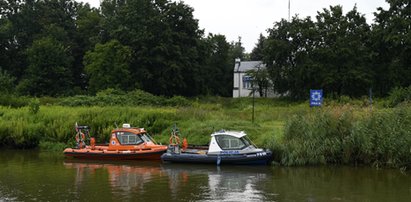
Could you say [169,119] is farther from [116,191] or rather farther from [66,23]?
[66,23]

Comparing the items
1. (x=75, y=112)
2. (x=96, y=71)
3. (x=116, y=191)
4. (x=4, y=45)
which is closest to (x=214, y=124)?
(x=75, y=112)

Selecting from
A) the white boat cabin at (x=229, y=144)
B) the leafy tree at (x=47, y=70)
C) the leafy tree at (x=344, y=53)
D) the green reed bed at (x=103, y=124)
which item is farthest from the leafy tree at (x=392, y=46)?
the leafy tree at (x=47, y=70)

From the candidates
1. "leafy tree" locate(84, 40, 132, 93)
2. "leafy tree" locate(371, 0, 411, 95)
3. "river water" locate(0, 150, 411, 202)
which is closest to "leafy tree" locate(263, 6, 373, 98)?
"leafy tree" locate(371, 0, 411, 95)

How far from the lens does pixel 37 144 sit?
31781mm

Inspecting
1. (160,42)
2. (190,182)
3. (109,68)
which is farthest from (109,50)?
(190,182)

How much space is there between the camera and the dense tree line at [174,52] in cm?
5856

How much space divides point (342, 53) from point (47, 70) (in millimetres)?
40132

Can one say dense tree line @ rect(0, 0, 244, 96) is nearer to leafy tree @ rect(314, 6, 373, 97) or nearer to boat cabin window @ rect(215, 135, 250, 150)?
leafy tree @ rect(314, 6, 373, 97)

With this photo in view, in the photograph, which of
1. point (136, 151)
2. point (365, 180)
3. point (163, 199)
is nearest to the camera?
point (163, 199)

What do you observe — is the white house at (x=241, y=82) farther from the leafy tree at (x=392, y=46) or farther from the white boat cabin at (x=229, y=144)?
the white boat cabin at (x=229, y=144)

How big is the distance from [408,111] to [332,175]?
5850mm

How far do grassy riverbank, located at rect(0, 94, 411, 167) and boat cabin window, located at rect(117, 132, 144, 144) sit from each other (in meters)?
3.26

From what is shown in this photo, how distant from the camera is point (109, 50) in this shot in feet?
207

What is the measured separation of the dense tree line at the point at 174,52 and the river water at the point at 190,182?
95.8ft
